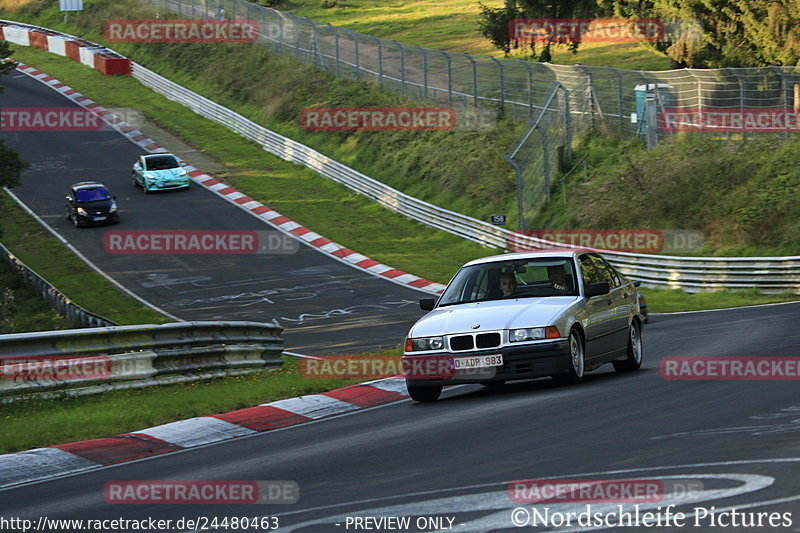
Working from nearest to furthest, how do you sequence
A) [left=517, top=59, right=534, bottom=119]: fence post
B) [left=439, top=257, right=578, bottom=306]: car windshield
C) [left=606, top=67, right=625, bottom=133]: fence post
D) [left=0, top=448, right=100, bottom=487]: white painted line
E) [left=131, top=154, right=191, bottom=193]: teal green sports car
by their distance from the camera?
1. [left=0, top=448, right=100, bottom=487]: white painted line
2. [left=439, top=257, right=578, bottom=306]: car windshield
3. [left=606, top=67, right=625, bottom=133]: fence post
4. [left=517, top=59, right=534, bottom=119]: fence post
5. [left=131, top=154, right=191, bottom=193]: teal green sports car

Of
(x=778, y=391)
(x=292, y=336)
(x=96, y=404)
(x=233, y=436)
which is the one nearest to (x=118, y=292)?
(x=292, y=336)

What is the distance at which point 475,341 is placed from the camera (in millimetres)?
11289

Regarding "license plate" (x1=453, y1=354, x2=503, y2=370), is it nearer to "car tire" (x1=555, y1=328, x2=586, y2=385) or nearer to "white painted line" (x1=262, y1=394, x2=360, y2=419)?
"car tire" (x1=555, y1=328, x2=586, y2=385)

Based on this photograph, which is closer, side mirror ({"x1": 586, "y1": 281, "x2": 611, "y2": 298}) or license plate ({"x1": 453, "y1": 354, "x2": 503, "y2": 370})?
license plate ({"x1": 453, "y1": 354, "x2": 503, "y2": 370})

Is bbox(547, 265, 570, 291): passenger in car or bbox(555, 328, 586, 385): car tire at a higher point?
bbox(547, 265, 570, 291): passenger in car

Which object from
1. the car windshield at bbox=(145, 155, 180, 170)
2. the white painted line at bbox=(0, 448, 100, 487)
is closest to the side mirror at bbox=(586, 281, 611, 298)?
the white painted line at bbox=(0, 448, 100, 487)

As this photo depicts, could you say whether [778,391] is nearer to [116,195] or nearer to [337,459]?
[337,459]

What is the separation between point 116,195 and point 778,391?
116 feet

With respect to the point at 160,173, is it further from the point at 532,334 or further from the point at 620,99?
the point at 532,334

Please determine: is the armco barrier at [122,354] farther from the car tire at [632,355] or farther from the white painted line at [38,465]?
the car tire at [632,355]

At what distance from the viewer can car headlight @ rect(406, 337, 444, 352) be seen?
11.5 meters

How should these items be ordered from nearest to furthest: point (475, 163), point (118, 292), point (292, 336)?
point (292, 336) → point (118, 292) → point (475, 163)

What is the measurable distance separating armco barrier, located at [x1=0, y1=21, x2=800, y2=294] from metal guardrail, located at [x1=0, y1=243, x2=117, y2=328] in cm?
1355

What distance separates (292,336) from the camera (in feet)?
75.3
